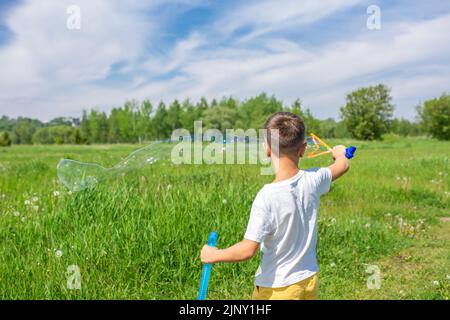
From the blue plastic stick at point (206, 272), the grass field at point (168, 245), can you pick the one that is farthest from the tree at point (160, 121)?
the blue plastic stick at point (206, 272)

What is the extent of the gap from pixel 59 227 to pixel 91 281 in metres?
1.05

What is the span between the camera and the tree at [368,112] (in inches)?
2825

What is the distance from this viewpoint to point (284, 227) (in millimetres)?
2490

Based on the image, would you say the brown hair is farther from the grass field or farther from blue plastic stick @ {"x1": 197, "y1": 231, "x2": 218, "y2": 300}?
the grass field

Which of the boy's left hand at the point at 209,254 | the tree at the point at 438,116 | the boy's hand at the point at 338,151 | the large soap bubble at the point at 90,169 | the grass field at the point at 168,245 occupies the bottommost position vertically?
the grass field at the point at 168,245

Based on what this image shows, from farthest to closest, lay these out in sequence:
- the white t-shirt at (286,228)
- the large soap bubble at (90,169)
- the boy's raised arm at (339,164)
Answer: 1. the large soap bubble at (90,169)
2. the boy's raised arm at (339,164)
3. the white t-shirt at (286,228)

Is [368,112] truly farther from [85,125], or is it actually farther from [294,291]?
[294,291]

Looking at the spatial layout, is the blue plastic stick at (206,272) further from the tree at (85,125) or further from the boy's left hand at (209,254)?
the tree at (85,125)

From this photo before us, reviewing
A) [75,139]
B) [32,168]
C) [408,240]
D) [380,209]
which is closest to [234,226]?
[408,240]

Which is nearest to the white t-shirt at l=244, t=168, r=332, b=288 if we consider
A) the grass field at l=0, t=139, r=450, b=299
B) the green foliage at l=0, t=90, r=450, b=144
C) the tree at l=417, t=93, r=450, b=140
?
the grass field at l=0, t=139, r=450, b=299

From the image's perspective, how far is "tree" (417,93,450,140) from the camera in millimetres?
66375

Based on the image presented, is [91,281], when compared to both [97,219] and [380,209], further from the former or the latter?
[380,209]

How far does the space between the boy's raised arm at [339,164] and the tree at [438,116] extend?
69.7m

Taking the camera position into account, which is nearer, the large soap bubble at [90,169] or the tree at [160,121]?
the large soap bubble at [90,169]
